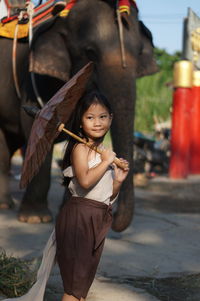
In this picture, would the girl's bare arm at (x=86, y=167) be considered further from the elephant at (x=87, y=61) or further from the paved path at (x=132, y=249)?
the elephant at (x=87, y=61)

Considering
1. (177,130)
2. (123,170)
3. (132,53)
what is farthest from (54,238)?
(177,130)

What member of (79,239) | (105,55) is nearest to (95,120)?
(79,239)

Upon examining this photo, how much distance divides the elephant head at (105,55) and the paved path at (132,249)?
1.03ft

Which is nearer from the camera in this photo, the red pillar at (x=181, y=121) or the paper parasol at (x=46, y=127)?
the paper parasol at (x=46, y=127)

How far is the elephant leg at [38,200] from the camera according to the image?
5672mm

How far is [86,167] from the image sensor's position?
301 cm

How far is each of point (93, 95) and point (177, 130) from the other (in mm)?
8122

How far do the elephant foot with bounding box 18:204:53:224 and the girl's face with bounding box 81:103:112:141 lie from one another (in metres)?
2.70

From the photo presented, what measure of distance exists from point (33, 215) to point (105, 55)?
4.89 ft

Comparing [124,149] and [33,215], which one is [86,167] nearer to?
[124,149]

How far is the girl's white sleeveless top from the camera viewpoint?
3.08 metres

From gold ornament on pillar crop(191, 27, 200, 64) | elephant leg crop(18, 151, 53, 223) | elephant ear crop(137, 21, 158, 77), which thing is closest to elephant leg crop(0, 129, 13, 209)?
elephant leg crop(18, 151, 53, 223)

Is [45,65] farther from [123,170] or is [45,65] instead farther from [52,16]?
[123,170]

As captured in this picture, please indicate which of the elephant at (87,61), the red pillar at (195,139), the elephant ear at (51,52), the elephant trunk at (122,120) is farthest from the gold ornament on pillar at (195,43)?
the elephant trunk at (122,120)
